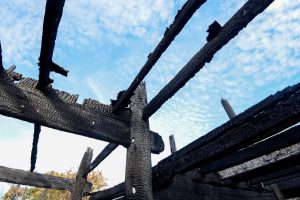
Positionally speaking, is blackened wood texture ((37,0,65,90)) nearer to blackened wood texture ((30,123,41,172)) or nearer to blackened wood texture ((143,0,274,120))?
blackened wood texture ((30,123,41,172))

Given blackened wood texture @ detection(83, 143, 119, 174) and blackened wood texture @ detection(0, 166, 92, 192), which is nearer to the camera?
blackened wood texture @ detection(83, 143, 119, 174)

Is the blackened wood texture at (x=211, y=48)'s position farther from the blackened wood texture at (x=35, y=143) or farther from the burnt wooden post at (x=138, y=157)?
the blackened wood texture at (x=35, y=143)

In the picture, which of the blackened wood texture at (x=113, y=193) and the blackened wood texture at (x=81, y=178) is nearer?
the blackened wood texture at (x=113, y=193)

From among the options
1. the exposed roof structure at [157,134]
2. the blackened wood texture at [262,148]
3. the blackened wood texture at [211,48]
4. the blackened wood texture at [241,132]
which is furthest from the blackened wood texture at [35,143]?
the blackened wood texture at [262,148]

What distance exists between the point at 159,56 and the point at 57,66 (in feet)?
3.16

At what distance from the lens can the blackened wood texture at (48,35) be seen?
143 centimetres

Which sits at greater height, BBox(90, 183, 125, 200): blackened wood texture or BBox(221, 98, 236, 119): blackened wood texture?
BBox(221, 98, 236, 119): blackened wood texture

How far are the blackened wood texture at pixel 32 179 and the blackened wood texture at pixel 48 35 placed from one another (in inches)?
168

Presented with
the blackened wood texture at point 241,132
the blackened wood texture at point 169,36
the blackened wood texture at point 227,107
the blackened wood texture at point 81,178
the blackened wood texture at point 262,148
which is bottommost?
the blackened wood texture at point 241,132

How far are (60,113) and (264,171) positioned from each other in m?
2.87

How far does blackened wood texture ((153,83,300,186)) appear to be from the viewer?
170cm

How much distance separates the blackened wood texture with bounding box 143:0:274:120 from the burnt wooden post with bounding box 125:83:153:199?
301 mm

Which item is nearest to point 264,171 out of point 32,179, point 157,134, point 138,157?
point 157,134

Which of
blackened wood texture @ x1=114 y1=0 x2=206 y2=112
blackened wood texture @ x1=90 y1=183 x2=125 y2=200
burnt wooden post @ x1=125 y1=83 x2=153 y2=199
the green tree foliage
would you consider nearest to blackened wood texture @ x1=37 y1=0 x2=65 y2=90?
blackened wood texture @ x1=114 y1=0 x2=206 y2=112
